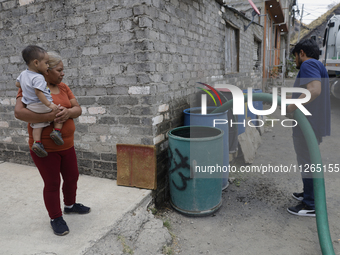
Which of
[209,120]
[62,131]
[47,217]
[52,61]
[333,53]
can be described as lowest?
[47,217]

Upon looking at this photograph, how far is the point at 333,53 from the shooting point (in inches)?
363

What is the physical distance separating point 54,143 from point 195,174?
4.91 feet

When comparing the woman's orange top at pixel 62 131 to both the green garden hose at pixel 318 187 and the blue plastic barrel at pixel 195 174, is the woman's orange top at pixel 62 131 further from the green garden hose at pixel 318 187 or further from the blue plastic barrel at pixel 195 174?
the green garden hose at pixel 318 187

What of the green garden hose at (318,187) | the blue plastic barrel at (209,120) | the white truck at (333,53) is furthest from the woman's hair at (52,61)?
the white truck at (333,53)

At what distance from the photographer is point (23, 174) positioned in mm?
3555

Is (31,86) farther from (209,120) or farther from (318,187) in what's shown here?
(318,187)

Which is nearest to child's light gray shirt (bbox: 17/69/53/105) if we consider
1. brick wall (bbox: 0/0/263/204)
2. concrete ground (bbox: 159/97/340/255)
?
brick wall (bbox: 0/0/263/204)

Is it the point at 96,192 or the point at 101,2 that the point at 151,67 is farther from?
the point at 96,192

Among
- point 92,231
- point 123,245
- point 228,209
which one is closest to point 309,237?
point 228,209

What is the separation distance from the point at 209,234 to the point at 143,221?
2.39 ft

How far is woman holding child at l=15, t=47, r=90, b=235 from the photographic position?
2.02 meters

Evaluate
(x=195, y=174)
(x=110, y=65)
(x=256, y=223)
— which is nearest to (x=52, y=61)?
(x=110, y=65)

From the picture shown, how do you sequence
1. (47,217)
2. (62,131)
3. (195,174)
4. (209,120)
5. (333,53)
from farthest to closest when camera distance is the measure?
1. (333,53)
2. (209,120)
3. (195,174)
4. (47,217)
5. (62,131)

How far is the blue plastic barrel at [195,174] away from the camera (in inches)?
109
